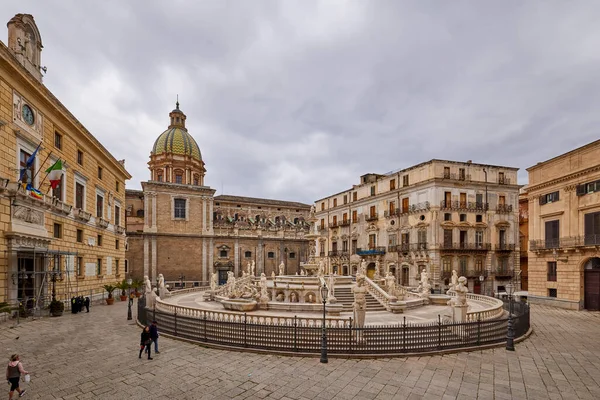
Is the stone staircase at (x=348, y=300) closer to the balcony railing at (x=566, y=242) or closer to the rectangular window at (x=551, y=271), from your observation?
the balcony railing at (x=566, y=242)

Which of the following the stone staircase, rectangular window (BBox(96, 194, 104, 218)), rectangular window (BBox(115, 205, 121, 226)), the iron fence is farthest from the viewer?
rectangular window (BBox(115, 205, 121, 226))

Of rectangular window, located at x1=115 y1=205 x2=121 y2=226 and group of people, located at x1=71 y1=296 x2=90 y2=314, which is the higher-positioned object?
rectangular window, located at x1=115 y1=205 x2=121 y2=226

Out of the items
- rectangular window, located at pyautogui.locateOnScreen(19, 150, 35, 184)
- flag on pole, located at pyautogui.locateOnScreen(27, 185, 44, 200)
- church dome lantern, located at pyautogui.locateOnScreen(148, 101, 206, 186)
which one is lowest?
flag on pole, located at pyautogui.locateOnScreen(27, 185, 44, 200)

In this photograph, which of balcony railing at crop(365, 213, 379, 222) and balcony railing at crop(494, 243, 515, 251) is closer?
balcony railing at crop(494, 243, 515, 251)

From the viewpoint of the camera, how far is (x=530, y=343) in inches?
506

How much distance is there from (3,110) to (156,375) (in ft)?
48.0

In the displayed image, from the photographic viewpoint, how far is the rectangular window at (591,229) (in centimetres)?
2114

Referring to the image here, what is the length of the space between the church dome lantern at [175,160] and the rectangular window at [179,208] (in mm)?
3529

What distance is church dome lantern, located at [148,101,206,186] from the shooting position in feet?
150

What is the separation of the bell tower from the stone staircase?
22351 millimetres

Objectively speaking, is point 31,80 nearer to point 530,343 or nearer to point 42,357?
point 42,357

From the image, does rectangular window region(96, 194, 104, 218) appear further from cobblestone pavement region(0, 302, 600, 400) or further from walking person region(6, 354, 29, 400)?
walking person region(6, 354, 29, 400)

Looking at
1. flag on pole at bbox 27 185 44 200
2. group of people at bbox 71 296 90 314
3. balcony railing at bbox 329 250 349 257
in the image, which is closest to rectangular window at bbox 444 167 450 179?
balcony railing at bbox 329 250 349 257

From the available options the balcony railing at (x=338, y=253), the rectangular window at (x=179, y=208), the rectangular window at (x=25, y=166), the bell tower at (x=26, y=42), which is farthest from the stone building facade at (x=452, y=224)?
the bell tower at (x=26, y=42)
